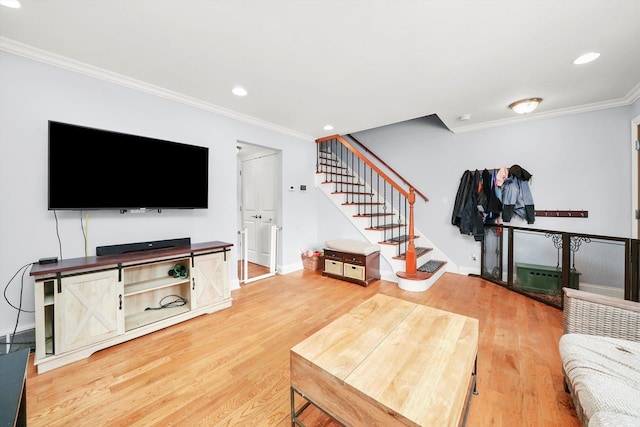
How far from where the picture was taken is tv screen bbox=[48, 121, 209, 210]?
2.07m

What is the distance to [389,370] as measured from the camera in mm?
1130

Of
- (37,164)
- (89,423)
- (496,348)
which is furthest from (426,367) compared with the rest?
(37,164)

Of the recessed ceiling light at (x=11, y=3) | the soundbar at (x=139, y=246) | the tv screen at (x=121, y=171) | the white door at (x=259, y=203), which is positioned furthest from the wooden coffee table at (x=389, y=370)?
the white door at (x=259, y=203)

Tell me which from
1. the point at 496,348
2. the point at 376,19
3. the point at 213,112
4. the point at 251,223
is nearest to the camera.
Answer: the point at 376,19

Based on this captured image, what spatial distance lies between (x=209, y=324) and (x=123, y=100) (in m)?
2.44

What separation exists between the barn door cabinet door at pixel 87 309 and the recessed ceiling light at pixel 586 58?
4434 mm

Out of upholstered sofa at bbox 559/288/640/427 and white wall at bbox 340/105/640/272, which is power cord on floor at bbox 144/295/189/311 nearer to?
upholstered sofa at bbox 559/288/640/427

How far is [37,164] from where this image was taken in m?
2.08

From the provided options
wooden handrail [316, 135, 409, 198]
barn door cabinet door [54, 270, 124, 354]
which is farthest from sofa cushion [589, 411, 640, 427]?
barn door cabinet door [54, 270, 124, 354]

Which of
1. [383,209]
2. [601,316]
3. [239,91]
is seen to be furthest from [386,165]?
[601,316]

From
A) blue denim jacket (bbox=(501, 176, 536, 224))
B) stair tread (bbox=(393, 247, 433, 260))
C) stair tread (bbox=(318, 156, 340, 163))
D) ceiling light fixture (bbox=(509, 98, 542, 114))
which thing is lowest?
stair tread (bbox=(393, 247, 433, 260))

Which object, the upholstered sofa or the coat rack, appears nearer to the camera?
the upholstered sofa

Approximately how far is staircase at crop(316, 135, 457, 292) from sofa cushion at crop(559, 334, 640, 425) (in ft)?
6.41

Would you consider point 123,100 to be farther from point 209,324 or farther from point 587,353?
point 587,353
